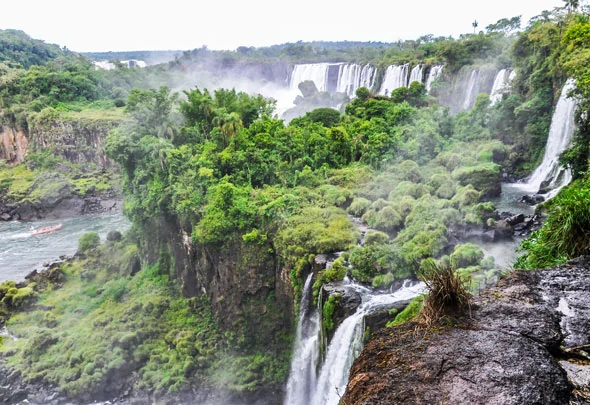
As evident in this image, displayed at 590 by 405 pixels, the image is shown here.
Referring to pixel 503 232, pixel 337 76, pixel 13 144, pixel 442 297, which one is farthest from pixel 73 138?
pixel 442 297

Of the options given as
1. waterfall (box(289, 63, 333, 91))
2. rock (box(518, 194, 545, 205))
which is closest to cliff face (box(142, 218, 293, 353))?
rock (box(518, 194, 545, 205))

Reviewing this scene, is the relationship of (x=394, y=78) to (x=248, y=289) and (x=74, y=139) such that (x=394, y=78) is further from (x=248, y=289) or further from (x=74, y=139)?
(x=74, y=139)

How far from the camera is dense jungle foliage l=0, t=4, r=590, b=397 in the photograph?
61.4 feet

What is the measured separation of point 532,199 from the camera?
22578mm

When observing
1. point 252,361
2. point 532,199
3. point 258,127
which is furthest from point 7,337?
point 532,199

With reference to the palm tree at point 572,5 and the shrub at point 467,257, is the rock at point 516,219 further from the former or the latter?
the palm tree at point 572,5

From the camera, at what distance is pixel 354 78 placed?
174 ft

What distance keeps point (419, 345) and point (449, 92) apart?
3898 centimetres

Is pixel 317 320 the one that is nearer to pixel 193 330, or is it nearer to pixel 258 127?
pixel 193 330

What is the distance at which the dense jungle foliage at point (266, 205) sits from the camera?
61.4ft

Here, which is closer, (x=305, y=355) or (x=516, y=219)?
(x=305, y=355)

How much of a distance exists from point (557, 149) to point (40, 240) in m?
40.6

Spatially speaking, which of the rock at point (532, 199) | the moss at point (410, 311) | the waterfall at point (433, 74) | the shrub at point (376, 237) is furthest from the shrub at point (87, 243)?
the waterfall at point (433, 74)

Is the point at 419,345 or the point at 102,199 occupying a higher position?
the point at 419,345
